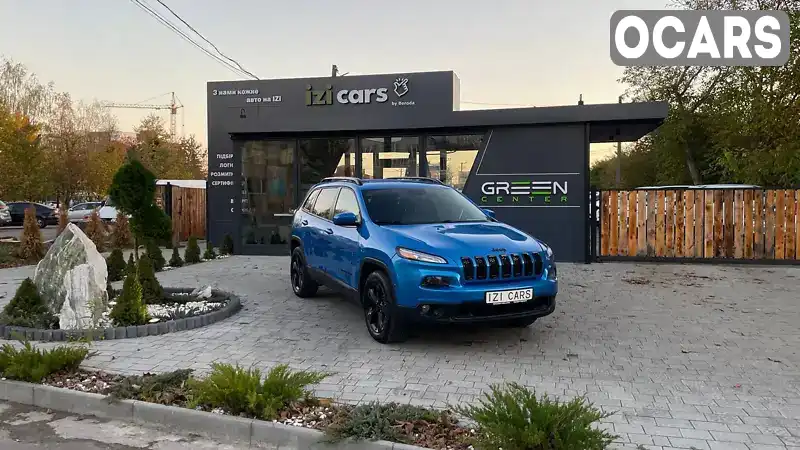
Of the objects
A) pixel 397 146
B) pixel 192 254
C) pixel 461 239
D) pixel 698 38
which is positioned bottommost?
pixel 192 254

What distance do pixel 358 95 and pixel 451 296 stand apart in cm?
907

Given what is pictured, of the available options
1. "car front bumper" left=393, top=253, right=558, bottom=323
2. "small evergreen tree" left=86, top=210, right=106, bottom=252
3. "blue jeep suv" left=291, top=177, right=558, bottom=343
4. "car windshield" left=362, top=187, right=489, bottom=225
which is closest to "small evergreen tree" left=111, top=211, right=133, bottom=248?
"small evergreen tree" left=86, top=210, right=106, bottom=252

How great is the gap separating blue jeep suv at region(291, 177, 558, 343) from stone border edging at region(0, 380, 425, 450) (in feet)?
6.73

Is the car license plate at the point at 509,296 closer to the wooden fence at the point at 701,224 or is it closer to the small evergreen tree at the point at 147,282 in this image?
the small evergreen tree at the point at 147,282

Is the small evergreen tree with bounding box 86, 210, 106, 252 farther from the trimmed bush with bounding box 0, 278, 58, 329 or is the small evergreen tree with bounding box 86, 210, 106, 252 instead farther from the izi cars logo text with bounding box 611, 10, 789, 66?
the izi cars logo text with bounding box 611, 10, 789, 66

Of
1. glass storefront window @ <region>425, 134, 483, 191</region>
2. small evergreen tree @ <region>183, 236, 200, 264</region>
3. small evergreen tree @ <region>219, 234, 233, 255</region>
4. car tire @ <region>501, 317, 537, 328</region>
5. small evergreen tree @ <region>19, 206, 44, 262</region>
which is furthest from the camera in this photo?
small evergreen tree @ <region>219, 234, 233, 255</region>

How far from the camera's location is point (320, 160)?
47.6ft

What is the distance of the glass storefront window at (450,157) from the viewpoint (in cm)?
1348

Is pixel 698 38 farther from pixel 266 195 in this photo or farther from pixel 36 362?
pixel 36 362

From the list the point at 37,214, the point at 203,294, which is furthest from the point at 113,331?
the point at 37,214

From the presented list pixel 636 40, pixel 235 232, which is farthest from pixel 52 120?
pixel 636 40

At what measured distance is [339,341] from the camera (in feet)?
21.2

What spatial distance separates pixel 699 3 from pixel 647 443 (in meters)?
23.6

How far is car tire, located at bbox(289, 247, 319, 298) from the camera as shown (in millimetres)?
8833
